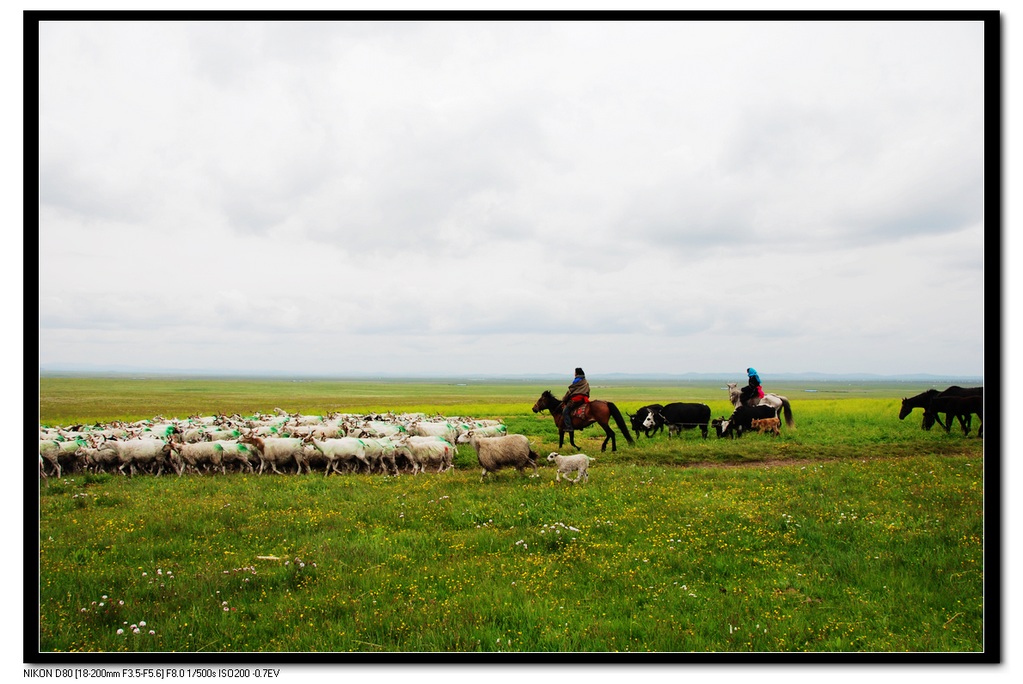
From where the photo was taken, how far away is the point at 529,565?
650 cm

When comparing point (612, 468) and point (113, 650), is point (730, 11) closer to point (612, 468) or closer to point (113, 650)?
point (612, 468)

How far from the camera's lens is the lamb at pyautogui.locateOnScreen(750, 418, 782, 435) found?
53.8 ft

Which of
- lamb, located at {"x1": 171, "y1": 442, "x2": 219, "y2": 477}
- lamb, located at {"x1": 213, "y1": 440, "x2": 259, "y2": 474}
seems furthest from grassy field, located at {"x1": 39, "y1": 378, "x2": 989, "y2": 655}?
lamb, located at {"x1": 213, "y1": 440, "x2": 259, "y2": 474}

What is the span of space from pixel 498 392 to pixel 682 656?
4547 cm

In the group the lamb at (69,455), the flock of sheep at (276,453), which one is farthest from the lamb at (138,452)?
the lamb at (69,455)

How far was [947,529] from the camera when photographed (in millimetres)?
6812

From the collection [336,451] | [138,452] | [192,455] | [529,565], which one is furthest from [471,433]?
[529,565]

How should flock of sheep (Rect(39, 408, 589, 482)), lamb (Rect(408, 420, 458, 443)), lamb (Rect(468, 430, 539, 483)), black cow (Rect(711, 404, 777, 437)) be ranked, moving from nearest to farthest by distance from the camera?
lamb (Rect(468, 430, 539, 483)), flock of sheep (Rect(39, 408, 589, 482)), black cow (Rect(711, 404, 777, 437)), lamb (Rect(408, 420, 458, 443))

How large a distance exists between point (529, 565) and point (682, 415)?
1422 centimetres

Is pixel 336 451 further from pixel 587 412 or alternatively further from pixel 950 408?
pixel 950 408

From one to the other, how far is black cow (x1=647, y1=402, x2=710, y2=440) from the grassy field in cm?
845

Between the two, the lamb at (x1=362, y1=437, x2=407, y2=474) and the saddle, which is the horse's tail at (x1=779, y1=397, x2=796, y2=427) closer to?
the saddle

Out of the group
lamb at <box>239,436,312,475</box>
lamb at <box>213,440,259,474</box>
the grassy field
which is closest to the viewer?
the grassy field

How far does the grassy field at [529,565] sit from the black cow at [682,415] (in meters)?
8.45
